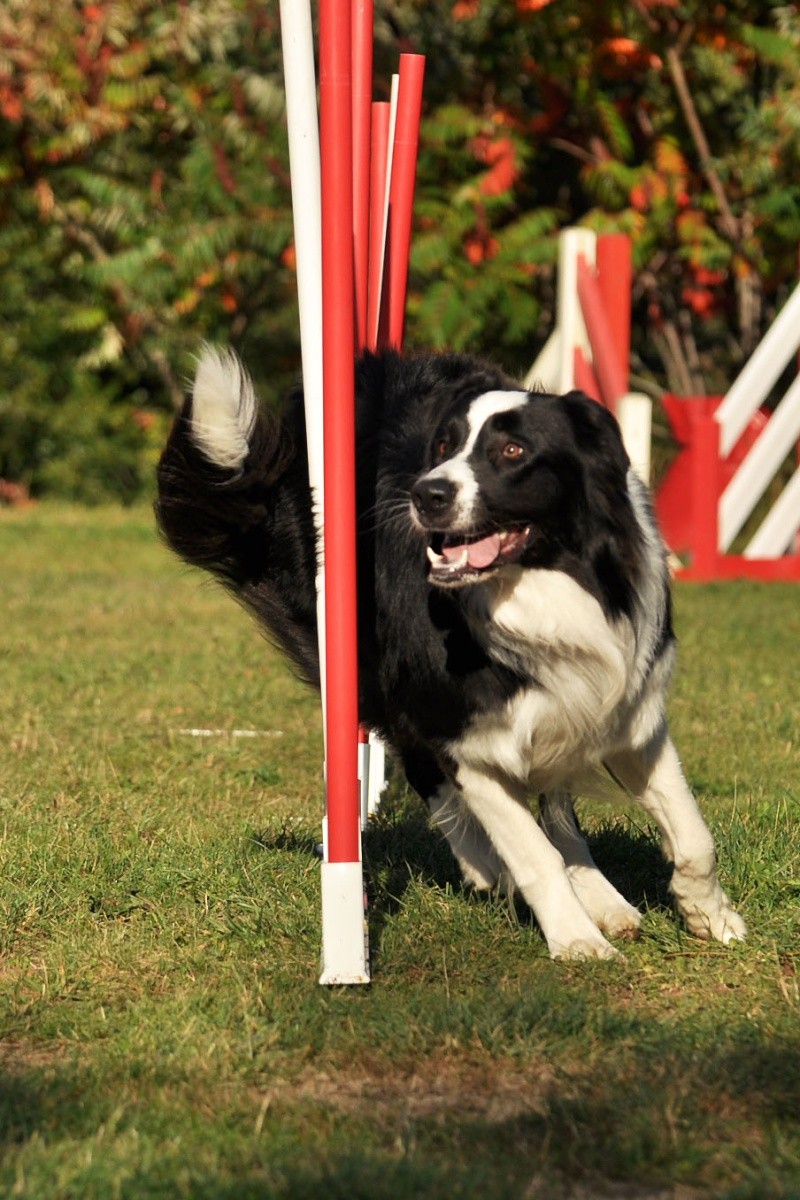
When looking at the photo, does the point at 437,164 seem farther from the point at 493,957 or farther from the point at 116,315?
the point at 493,957

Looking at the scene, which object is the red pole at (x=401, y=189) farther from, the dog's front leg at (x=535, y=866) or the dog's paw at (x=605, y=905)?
the dog's paw at (x=605, y=905)

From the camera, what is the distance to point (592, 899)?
12.5 ft

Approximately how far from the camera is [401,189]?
4340 mm

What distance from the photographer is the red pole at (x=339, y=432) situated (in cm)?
322

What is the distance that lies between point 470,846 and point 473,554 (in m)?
0.97

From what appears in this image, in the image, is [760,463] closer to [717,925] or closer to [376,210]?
[376,210]

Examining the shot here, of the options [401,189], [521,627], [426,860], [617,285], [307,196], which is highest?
[307,196]

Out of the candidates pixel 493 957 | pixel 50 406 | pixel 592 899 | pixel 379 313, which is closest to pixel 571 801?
pixel 592 899

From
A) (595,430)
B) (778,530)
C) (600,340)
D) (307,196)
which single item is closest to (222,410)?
(307,196)

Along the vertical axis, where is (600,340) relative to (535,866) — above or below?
below

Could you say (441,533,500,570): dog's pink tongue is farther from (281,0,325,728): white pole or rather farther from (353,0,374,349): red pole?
(353,0,374,349): red pole

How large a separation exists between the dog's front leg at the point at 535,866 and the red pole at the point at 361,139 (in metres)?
1.12

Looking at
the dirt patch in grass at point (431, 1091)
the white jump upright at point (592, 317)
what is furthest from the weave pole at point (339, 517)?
the white jump upright at point (592, 317)

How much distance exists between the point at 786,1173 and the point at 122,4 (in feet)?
43.4
